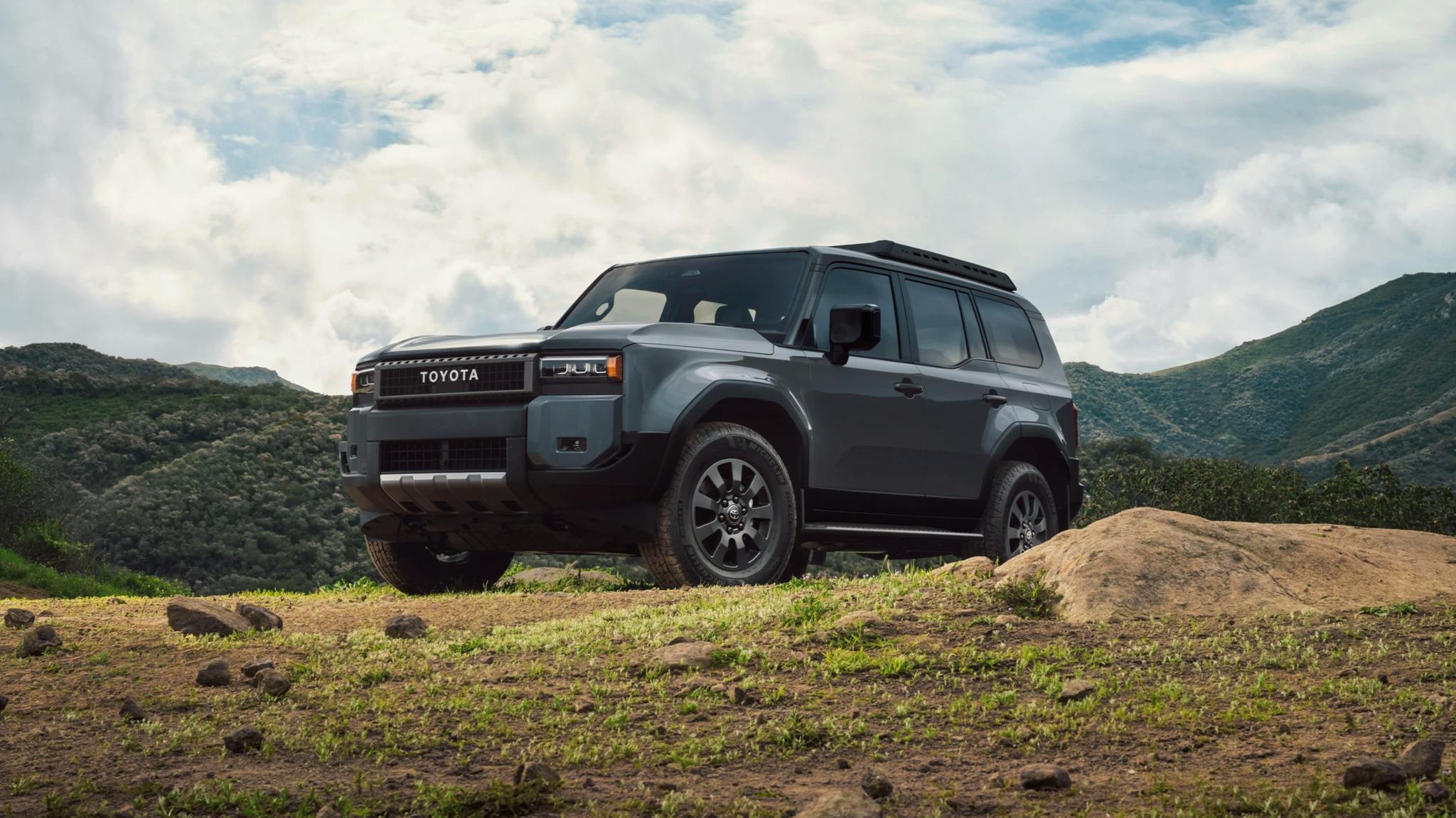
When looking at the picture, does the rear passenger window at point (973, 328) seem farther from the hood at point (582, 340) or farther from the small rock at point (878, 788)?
the small rock at point (878, 788)

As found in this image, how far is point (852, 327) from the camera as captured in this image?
858 cm

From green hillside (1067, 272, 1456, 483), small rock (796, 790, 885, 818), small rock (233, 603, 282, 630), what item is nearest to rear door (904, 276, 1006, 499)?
small rock (233, 603, 282, 630)

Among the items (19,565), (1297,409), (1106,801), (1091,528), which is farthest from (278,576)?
(1297,409)

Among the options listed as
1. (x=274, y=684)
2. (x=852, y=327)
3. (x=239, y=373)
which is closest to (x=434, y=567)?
(x=852, y=327)

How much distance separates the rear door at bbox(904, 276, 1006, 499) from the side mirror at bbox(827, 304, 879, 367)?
0.91 m

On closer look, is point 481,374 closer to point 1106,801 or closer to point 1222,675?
point 1222,675

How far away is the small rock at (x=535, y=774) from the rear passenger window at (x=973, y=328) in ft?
22.7

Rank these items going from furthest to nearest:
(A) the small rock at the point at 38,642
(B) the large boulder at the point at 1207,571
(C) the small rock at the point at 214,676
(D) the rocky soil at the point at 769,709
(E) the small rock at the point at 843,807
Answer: (B) the large boulder at the point at 1207,571 → (A) the small rock at the point at 38,642 → (C) the small rock at the point at 214,676 → (D) the rocky soil at the point at 769,709 → (E) the small rock at the point at 843,807

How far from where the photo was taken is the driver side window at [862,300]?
29.5 feet

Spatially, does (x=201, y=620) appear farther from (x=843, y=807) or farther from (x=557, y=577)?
(x=843, y=807)

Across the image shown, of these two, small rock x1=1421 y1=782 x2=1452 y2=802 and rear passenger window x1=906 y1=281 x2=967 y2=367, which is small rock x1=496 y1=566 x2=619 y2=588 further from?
small rock x1=1421 y1=782 x2=1452 y2=802

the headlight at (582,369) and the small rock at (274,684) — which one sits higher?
the headlight at (582,369)

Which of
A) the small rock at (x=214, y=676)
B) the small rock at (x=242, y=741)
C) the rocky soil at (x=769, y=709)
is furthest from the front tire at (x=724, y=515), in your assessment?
the small rock at (x=242, y=741)

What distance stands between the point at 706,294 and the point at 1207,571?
385 cm
